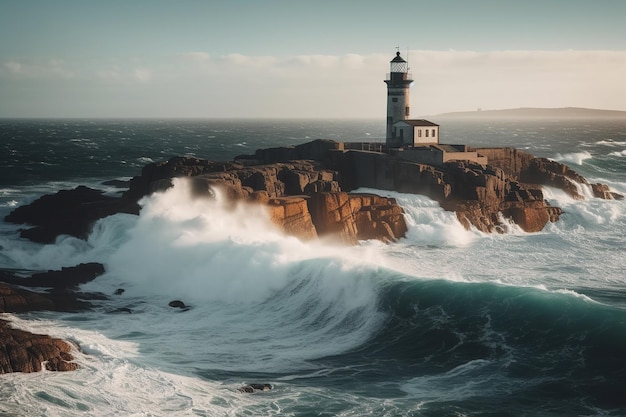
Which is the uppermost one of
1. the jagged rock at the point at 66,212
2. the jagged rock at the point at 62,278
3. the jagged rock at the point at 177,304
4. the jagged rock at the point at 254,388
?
the jagged rock at the point at 66,212

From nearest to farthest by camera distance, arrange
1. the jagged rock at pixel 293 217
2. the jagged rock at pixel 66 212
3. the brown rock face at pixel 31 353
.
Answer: the brown rock face at pixel 31 353
the jagged rock at pixel 293 217
the jagged rock at pixel 66 212

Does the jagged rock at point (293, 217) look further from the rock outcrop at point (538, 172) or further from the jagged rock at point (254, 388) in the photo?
the rock outcrop at point (538, 172)

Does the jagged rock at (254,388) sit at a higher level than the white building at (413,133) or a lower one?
lower

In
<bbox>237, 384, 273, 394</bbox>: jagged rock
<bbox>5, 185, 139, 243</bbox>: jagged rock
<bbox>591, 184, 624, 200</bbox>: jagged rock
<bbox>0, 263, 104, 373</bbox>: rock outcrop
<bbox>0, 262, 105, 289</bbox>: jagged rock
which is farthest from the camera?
<bbox>591, 184, 624, 200</bbox>: jagged rock

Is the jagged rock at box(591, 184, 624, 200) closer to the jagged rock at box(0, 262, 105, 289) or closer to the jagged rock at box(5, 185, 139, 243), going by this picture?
the jagged rock at box(5, 185, 139, 243)

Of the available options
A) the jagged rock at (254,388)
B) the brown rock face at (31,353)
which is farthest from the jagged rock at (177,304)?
the jagged rock at (254,388)

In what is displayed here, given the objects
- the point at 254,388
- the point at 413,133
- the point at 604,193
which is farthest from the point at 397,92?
the point at 254,388

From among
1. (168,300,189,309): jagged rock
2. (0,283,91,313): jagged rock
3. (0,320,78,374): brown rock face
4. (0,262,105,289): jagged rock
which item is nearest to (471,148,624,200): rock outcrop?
(0,262,105,289): jagged rock

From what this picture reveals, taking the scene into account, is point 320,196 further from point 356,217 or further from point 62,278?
point 62,278
